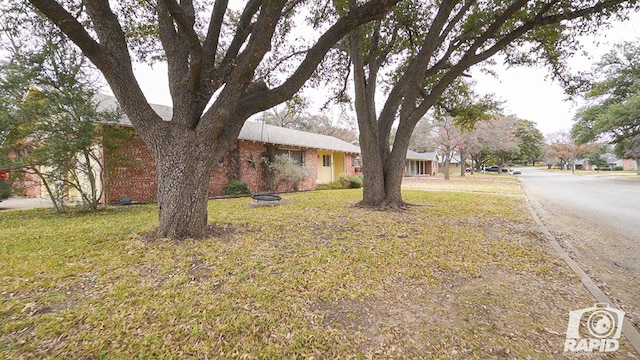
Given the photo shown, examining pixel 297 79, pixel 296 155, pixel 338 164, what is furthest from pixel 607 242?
pixel 338 164

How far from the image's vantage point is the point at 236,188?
11867 millimetres

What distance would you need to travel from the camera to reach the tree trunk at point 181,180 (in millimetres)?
4305

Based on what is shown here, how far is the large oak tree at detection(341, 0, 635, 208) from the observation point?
6.46m

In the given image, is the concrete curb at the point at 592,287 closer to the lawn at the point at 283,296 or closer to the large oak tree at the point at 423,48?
the lawn at the point at 283,296

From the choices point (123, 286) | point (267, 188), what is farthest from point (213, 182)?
A: point (123, 286)

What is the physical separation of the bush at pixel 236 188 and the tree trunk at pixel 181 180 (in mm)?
7387

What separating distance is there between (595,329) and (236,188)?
11.5 meters

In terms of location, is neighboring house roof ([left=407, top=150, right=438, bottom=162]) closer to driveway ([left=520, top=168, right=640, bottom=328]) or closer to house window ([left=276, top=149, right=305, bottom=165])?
house window ([left=276, top=149, right=305, bottom=165])

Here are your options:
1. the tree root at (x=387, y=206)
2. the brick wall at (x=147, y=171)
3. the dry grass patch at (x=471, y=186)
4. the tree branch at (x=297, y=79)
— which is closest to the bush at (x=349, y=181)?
the brick wall at (x=147, y=171)

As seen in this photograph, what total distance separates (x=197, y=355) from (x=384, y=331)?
145cm

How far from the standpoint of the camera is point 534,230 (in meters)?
5.67

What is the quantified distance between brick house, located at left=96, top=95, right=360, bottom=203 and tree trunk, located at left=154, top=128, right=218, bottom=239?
15.9 feet

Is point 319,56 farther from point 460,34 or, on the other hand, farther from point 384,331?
point 460,34

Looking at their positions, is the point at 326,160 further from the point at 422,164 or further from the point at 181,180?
the point at 422,164
